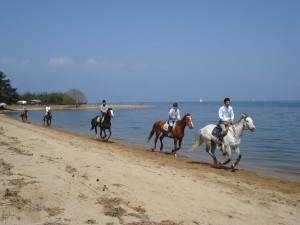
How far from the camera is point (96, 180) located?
795 cm

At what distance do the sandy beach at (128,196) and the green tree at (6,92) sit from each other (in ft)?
246

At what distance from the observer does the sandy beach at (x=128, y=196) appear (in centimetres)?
578

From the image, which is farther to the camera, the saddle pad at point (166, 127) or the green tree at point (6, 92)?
the green tree at point (6, 92)

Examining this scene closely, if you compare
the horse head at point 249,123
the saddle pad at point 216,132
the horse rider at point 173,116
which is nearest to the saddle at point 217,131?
the saddle pad at point 216,132

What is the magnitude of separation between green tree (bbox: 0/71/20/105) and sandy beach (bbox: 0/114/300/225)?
7508 cm

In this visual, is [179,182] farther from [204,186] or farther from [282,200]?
[282,200]

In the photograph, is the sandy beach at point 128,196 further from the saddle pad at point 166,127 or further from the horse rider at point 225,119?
the saddle pad at point 166,127

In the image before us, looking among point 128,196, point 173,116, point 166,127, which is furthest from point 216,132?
point 128,196

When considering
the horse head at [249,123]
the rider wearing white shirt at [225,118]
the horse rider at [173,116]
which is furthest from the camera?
the horse rider at [173,116]

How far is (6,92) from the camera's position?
7906 centimetres

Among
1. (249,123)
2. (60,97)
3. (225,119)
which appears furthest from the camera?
(60,97)

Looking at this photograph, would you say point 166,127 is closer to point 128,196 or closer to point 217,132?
point 217,132

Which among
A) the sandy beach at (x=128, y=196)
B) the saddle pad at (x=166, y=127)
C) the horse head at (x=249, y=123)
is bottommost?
the sandy beach at (x=128, y=196)

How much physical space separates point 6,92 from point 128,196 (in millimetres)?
80643
